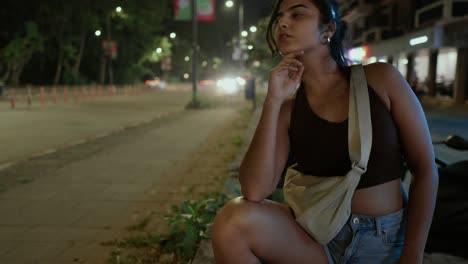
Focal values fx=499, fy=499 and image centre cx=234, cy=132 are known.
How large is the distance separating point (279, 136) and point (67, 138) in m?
10.2

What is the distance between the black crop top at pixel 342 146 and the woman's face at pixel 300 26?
0.25 m

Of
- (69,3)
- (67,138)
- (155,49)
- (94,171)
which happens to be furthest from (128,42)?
(94,171)

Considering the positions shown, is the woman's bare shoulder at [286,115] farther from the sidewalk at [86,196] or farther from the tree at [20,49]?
the tree at [20,49]

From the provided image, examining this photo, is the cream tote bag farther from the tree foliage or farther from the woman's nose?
the tree foliage

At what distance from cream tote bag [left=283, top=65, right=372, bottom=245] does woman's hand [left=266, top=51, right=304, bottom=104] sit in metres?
0.22

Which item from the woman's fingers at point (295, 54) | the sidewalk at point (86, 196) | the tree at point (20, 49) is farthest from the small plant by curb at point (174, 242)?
the tree at point (20, 49)

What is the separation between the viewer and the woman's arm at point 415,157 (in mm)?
1818

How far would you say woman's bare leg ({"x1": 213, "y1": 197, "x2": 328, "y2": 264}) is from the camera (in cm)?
184

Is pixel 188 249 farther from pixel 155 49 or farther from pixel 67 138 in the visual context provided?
pixel 155 49

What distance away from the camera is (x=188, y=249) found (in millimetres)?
3576

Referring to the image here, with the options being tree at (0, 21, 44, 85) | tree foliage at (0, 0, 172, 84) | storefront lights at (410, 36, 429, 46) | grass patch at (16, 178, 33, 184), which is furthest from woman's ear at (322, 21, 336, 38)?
tree at (0, 21, 44, 85)

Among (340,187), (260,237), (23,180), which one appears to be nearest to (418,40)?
(23,180)

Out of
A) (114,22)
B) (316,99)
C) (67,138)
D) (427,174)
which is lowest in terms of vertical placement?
(67,138)

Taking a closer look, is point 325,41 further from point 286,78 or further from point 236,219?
point 236,219
